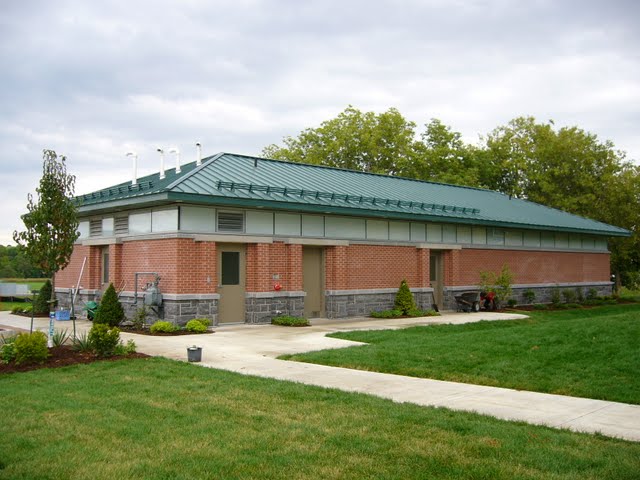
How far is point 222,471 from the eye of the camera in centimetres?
589

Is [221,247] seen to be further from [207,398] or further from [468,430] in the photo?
[468,430]

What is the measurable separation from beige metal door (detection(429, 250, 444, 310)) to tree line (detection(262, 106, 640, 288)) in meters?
19.7

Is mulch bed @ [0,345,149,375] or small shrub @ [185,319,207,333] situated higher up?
small shrub @ [185,319,207,333]

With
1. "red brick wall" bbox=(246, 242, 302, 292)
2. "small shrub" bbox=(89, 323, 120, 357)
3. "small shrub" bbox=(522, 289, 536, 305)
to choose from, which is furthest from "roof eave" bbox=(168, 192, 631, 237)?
"small shrub" bbox=(89, 323, 120, 357)

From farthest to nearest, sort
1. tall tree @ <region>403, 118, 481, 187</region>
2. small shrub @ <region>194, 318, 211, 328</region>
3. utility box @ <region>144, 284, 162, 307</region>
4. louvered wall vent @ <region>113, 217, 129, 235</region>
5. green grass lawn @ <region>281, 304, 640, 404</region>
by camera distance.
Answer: tall tree @ <region>403, 118, 481, 187</region>, louvered wall vent @ <region>113, 217, 129, 235</region>, utility box @ <region>144, 284, 162, 307</region>, small shrub @ <region>194, 318, 211, 328</region>, green grass lawn @ <region>281, 304, 640, 404</region>

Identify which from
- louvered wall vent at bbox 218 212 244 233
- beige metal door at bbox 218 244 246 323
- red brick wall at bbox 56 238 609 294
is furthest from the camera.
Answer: beige metal door at bbox 218 244 246 323

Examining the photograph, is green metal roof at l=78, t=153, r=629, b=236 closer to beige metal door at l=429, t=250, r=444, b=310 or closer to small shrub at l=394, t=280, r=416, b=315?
beige metal door at l=429, t=250, r=444, b=310

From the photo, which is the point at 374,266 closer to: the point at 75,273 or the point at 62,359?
the point at 75,273

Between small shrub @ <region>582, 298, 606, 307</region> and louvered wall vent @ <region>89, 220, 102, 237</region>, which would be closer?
louvered wall vent @ <region>89, 220, 102, 237</region>

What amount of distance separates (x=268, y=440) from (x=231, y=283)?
13.7 metres

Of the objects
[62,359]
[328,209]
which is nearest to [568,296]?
[328,209]

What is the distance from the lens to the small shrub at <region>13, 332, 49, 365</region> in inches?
470

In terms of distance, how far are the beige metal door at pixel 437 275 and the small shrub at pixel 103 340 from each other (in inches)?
647

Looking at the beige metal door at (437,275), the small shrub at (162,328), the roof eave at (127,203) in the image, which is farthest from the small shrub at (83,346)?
the beige metal door at (437,275)
